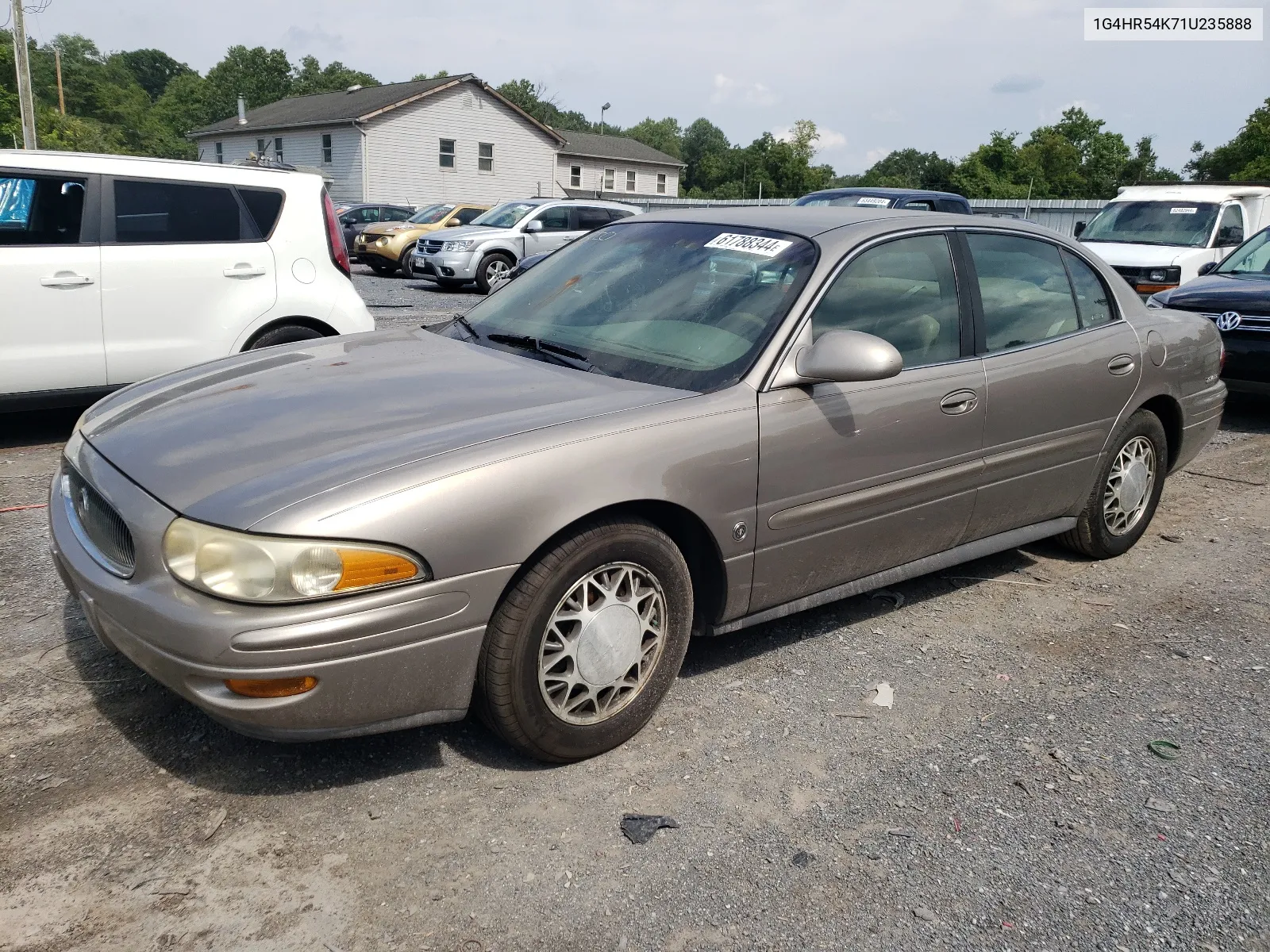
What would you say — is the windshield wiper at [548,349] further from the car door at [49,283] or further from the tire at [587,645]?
the car door at [49,283]

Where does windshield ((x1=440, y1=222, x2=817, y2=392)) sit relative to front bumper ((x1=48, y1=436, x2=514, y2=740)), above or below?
above

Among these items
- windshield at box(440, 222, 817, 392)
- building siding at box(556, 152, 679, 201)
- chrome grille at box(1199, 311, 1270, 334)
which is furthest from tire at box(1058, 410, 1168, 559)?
building siding at box(556, 152, 679, 201)

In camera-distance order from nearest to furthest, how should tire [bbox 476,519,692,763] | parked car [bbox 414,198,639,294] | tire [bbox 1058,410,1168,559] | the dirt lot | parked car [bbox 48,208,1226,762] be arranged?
1. the dirt lot
2. parked car [bbox 48,208,1226,762]
3. tire [bbox 476,519,692,763]
4. tire [bbox 1058,410,1168,559]
5. parked car [bbox 414,198,639,294]

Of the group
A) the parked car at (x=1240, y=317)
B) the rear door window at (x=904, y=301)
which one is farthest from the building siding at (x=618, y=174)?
the rear door window at (x=904, y=301)

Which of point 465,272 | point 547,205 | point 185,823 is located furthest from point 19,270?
point 547,205

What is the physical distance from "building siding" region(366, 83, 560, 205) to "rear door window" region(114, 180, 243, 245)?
33.7 metres

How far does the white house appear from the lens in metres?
38.6

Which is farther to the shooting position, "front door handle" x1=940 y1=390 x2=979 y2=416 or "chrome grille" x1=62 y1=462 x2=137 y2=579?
"front door handle" x1=940 y1=390 x2=979 y2=416

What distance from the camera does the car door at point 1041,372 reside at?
414 cm

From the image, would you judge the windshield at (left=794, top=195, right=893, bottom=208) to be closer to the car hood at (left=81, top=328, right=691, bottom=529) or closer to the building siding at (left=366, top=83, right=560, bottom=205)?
the car hood at (left=81, top=328, right=691, bottom=529)

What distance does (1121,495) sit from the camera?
4.96 metres

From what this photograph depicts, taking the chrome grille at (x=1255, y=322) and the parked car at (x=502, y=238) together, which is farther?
the parked car at (x=502, y=238)

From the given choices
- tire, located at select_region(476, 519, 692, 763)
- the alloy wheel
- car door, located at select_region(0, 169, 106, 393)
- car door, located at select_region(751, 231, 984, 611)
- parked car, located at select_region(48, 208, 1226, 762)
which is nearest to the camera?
parked car, located at select_region(48, 208, 1226, 762)

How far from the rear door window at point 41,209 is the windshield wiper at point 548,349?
3.67 metres
